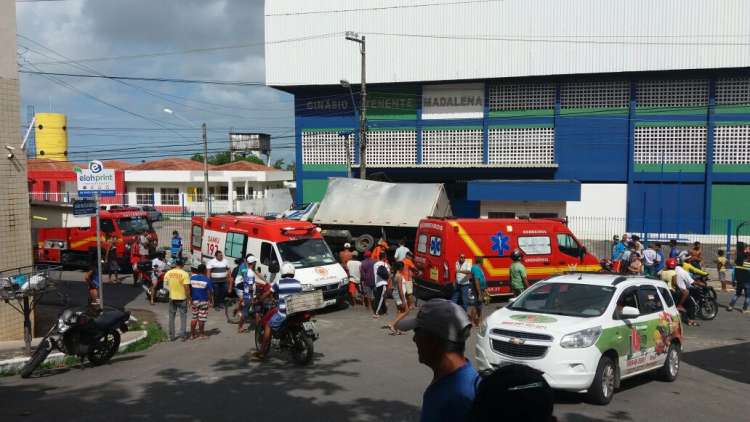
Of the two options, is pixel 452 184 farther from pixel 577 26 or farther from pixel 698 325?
pixel 698 325

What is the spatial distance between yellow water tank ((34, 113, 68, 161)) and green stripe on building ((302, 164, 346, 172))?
16558 mm

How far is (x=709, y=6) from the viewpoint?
104 feet

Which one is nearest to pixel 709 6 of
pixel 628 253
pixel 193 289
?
pixel 628 253

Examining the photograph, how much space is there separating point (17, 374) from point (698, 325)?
45.2ft

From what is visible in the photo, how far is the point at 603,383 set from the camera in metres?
8.03

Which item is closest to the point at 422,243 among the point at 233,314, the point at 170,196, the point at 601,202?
the point at 233,314

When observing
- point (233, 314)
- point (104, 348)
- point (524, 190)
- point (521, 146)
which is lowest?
point (233, 314)

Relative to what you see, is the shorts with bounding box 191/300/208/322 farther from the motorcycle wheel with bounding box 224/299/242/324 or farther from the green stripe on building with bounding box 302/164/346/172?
the green stripe on building with bounding box 302/164/346/172

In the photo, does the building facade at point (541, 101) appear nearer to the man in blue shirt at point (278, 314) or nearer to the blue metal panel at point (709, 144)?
the blue metal panel at point (709, 144)

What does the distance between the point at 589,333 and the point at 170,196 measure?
51.2m

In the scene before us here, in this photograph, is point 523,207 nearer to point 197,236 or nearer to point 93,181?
point 197,236

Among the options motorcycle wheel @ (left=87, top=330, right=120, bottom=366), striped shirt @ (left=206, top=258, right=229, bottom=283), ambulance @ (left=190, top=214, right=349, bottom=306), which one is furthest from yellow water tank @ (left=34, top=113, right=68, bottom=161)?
motorcycle wheel @ (left=87, top=330, right=120, bottom=366)

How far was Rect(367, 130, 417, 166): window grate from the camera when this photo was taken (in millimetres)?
36594

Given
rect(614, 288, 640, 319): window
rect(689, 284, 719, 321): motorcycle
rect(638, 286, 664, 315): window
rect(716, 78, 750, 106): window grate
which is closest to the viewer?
rect(614, 288, 640, 319): window
